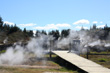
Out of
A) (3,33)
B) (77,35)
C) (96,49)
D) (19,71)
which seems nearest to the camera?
(19,71)

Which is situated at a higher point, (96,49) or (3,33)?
(3,33)

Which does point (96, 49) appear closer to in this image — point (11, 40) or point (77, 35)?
point (77, 35)

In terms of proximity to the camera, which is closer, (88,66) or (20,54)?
(88,66)

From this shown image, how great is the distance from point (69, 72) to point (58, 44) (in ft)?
103

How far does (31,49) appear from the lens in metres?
35.3

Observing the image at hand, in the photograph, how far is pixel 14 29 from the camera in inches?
3282

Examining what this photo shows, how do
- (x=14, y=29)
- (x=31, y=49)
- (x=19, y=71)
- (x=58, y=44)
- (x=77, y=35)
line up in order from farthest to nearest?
(x=14, y=29)
(x=77, y=35)
(x=58, y=44)
(x=31, y=49)
(x=19, y=71)

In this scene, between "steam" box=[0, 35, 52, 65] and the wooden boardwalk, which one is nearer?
the wooden boardwalk

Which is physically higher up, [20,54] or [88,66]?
[20,54]

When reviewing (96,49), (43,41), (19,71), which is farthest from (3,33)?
(19,71)

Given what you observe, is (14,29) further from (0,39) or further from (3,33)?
(0,39)

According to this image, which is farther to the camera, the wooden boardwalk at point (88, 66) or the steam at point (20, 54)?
the steam at point (20, 54)

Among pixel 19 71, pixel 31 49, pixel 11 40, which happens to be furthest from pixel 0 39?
pixel 19 71

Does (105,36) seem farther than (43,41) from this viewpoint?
Yes
